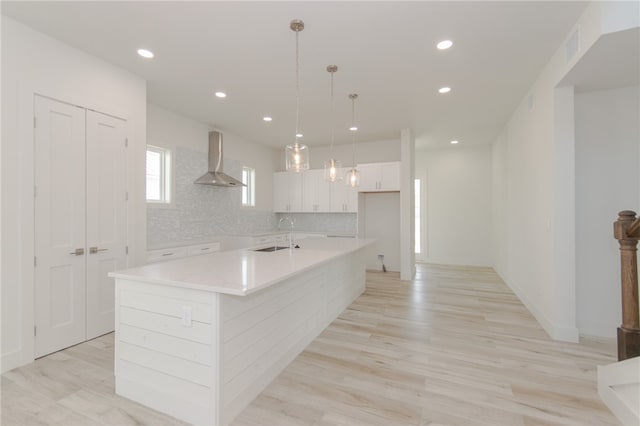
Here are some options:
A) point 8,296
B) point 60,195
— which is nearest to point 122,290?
point 8,296

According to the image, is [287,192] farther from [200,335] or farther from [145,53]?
[200,335]

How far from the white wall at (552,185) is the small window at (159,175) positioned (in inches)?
199

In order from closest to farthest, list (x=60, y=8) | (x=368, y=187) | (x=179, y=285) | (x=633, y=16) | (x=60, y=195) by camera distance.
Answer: (x=179, y=285) < (x=633, y=16) < (x=60, y=8) < (x=60, y=195) < (x=368, y=187)

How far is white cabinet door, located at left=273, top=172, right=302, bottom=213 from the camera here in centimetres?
682

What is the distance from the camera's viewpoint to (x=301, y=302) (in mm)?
2779

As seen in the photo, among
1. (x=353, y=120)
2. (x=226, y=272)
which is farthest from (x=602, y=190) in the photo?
(x=226, y=272)

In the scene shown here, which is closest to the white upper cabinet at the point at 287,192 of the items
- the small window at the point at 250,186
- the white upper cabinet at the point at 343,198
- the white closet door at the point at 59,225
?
the small window at the point at 250,186

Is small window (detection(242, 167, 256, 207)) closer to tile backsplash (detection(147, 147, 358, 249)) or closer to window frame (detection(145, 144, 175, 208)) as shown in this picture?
tile backsplash (detection(147, 147, 358, 249))

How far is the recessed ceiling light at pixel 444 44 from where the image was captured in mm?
2702

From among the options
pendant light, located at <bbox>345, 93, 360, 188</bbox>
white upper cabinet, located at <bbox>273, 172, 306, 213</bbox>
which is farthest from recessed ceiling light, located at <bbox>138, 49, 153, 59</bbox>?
white upper cabinet, located at <bbox>273, 172, 306, 213</bbox>

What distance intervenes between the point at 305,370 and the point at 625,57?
381 centimetres

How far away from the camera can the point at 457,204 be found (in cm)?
722

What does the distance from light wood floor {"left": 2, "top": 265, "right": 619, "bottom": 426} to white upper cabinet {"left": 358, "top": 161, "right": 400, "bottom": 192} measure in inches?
120

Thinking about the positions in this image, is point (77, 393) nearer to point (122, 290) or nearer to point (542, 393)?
point (122, 290)
